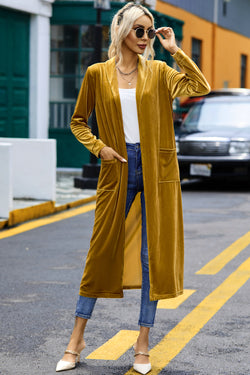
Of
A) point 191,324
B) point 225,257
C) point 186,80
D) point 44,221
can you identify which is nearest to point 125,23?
point 186,80

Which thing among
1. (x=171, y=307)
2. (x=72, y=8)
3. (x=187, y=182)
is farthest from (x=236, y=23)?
(x=171, y=307)

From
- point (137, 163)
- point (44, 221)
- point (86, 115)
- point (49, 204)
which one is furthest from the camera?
point (49, 204)

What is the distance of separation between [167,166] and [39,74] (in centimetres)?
1251

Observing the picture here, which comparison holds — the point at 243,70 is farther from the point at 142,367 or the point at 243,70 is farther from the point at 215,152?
the point at 142,367

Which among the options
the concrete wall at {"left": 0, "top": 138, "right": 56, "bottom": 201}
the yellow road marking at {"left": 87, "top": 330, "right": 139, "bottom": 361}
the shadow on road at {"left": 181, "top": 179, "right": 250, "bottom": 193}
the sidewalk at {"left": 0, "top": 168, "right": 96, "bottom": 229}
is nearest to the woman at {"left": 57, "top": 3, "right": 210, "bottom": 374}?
the yellow road marking at {"left": 87, "top": 330, "right": 139, "bottom": 361}

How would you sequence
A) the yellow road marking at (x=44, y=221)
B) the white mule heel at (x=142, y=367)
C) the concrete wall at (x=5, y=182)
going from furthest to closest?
1. the concrete wall at (x=5, y=182)
2. the yellow road marking at (x=44, y=221)
3. the white mule heel at (x=142, y=367)

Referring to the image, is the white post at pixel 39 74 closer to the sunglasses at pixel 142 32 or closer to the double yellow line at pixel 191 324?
the double yellow line at pixel 191 324

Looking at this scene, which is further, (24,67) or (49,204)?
(24,67)

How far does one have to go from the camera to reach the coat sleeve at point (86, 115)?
14.3 ft

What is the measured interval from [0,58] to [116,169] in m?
11.5

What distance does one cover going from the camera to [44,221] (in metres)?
10.2

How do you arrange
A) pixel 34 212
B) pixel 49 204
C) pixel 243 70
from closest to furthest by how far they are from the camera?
pixel 34 212, pixel 49 204, pixel 243 70

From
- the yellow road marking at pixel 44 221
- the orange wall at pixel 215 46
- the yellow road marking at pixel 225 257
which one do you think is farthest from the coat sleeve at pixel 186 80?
the orange wall at pixel 215 46

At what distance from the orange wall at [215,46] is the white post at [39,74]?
510 centimetres
